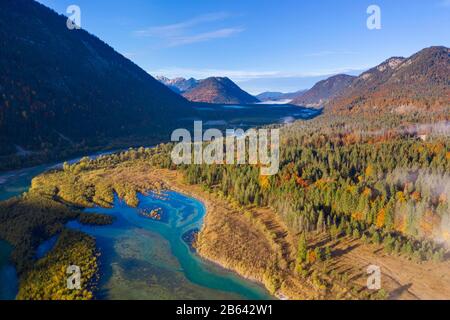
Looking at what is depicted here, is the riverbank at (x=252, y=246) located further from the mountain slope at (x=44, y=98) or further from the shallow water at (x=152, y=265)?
the mountain slope at (x=44, y=98)

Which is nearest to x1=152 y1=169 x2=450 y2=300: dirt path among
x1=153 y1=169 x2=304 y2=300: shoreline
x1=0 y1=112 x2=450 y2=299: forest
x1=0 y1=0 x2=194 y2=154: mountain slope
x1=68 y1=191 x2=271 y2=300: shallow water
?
x1=153 y1=169 x2=304 y2=300: shoreline

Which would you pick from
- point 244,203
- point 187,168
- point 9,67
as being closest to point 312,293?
point 244,203

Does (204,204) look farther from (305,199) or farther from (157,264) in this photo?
(157,264)

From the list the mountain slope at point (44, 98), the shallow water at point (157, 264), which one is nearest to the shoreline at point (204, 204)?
the shallow water at point (157, 264)

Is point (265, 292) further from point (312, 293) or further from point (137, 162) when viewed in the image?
point (137, 162)

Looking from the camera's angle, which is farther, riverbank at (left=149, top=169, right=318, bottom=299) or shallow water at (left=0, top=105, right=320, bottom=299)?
riverbank at (left=149, top=169, right=318, bottom=299)

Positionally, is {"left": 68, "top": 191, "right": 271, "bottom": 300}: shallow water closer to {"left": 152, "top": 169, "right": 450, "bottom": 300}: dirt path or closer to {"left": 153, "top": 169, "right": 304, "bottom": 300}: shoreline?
{"left": 153, "top": 169, "right": 304, "bottom": 300}: shoreline

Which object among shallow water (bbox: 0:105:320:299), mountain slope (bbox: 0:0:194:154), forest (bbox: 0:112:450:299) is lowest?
shallow water (bbox: 0:105:320:299)

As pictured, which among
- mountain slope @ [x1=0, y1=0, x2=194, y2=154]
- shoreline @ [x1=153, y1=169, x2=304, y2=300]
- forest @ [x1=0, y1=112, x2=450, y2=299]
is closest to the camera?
shoreline @ [x1=153, y1=169, x2=304, y2=300]
